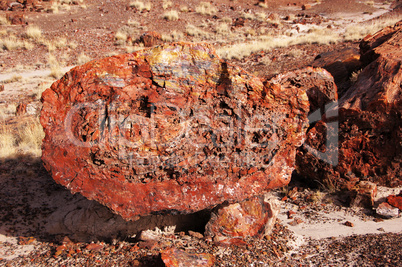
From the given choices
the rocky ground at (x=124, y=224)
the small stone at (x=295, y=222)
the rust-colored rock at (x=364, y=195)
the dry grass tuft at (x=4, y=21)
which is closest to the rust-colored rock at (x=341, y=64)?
the rocky ground at (x=124, y=224)

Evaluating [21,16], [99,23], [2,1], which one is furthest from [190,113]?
[2,1]

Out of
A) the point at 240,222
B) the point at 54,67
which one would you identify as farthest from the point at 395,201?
the point at 54,67

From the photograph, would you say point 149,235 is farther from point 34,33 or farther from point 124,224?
point 34,33

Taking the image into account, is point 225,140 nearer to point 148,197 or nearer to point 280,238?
point 148,197

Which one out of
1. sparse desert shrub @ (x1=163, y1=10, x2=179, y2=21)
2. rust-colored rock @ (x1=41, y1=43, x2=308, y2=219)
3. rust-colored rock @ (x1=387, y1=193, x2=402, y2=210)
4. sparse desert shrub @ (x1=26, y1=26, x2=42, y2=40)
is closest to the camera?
rust-colored rock @ (x1=41, y1=43, x2=308, y2=219)

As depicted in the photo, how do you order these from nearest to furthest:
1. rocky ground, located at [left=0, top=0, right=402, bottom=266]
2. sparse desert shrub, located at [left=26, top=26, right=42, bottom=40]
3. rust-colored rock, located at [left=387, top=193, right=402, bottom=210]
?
rocky ground, located at [left=0, top=0, right=402, bottom=266], rust-colored rock, located at [left=387, top=193, right=402, bottom=210], sparse desert shrub, located at [left=26, top=26, right=42, bottom=40]

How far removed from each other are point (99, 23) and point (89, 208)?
14452mm

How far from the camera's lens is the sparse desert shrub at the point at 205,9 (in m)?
19.0

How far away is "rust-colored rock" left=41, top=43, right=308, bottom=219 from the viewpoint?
314 centimetres

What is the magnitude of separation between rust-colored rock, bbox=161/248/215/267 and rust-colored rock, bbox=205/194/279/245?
40 cm

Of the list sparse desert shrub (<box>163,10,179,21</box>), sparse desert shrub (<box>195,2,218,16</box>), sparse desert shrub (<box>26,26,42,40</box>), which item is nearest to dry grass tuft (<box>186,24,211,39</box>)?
sparse desert shrub (<box>163,10,179,21</box>)

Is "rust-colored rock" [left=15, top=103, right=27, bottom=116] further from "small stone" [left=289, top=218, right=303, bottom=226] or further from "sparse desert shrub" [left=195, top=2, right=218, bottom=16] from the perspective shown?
"sparse desert shrub" [left=195, top=2, right=218, bottom=16]

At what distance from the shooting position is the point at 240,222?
3.67 metres

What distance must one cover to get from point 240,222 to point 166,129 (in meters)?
1.36
